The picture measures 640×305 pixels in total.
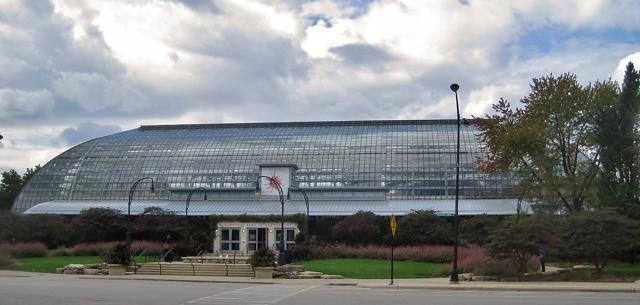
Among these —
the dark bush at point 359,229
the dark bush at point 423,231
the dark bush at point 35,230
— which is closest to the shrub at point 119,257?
the dark bush at point 359,229

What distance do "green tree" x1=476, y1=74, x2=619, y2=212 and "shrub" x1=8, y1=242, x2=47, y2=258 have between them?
134 feet

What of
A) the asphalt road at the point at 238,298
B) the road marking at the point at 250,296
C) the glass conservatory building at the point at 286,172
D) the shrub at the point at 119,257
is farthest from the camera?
the glass conservatory building at the point at 286,172

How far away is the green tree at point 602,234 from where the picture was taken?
125 ft

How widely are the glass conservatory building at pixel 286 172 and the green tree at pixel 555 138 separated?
14558 millimetres

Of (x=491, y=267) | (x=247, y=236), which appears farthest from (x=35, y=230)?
(x=491, y=267)

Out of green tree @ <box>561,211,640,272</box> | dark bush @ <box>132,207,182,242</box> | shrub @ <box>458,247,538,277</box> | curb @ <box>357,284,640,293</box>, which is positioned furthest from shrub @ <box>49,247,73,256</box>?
green tree @ <box>561,211,640,272</box>

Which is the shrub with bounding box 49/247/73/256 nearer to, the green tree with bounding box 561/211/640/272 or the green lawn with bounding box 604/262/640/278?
the green tree with bounding box 561/211/640/272

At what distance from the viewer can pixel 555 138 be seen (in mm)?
51938

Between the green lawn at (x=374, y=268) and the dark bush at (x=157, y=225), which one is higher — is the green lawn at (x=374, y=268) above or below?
below

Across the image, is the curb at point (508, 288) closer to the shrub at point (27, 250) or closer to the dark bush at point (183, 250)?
the dark bush at point (183, 250)

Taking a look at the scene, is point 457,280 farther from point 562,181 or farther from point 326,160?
point 326,160

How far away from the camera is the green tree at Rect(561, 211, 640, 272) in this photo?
3809 centimetres

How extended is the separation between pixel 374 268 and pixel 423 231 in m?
16.2

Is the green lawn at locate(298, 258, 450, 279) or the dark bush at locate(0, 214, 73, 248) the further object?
the dark bush at locate(0, 214, 73, 248)
